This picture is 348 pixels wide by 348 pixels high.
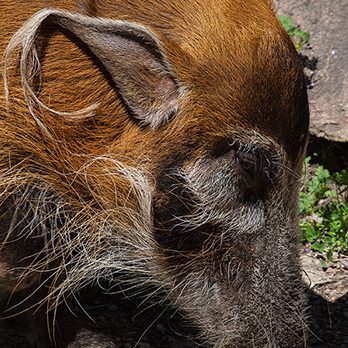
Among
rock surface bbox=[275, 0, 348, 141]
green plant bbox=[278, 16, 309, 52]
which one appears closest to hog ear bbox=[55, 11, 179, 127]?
rock surface bbox=[275, 0, 348, 141]

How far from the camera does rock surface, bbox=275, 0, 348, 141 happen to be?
5.95 metres

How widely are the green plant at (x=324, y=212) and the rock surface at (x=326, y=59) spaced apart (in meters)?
0.29

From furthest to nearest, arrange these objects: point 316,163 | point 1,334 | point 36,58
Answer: point 316,163 < point 1,334 < point 36,58

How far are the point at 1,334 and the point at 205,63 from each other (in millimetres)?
1794

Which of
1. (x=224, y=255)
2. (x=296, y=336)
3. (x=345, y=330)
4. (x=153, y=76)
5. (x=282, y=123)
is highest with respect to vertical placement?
(x=153, y=76)

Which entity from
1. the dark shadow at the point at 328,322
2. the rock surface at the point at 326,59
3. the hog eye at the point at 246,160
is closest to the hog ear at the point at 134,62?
the hog eye at the point at 246,160

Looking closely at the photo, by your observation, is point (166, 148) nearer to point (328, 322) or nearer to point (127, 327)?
point (127, 327)

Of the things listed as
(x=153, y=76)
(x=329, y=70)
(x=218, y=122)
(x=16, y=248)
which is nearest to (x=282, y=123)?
(x=218, y=122)

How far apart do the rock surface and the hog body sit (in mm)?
1860

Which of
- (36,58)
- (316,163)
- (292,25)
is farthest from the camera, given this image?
(292,25)

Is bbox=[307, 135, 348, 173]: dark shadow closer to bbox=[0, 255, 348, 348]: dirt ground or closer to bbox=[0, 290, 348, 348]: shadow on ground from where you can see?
bbox=[0, 255, 348, 348]: dirt ground

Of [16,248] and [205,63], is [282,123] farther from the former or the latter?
[16,248]

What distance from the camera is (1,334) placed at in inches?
187

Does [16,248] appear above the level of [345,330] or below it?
above
